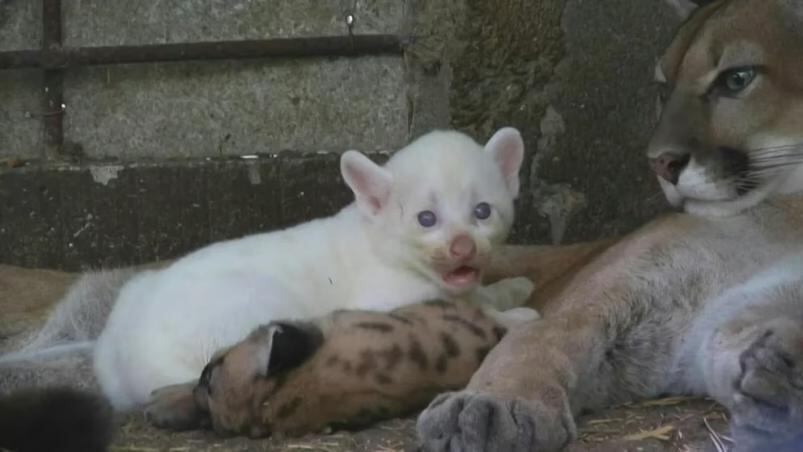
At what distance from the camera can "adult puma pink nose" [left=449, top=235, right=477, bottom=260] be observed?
3.06 meters

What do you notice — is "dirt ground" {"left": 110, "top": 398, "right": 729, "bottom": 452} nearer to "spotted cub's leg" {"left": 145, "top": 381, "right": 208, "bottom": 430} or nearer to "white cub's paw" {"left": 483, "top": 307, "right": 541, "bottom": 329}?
"spotted cub's leg" {"left": 145, "top": 381, "right": 208, "bottom": 430}

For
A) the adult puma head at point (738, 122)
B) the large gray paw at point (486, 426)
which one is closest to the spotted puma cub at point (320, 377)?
the large gray paw at point (486, 426)

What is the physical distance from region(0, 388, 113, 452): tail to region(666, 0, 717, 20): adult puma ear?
226 centimetres

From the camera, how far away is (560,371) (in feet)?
9.60

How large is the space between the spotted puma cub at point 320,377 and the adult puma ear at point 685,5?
61.7 inches

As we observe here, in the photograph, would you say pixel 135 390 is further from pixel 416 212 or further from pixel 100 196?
pixel 100 196

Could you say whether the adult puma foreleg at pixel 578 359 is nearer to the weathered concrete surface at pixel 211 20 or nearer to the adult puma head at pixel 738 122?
the adult puma head at pixel 738 122

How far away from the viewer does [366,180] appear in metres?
3.23

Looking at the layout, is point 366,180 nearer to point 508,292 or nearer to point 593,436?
point 508,292

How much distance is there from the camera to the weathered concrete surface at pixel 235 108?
4.48 metres

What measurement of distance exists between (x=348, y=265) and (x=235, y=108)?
1351 millimetres

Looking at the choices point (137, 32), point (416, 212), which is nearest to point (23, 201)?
point (137, 32)

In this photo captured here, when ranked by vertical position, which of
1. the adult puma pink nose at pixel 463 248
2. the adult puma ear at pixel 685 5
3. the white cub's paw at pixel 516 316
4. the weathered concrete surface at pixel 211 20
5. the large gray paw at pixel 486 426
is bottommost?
the large gray paw at pixel 486 426

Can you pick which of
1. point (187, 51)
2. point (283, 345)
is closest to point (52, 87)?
point (187, 51)
